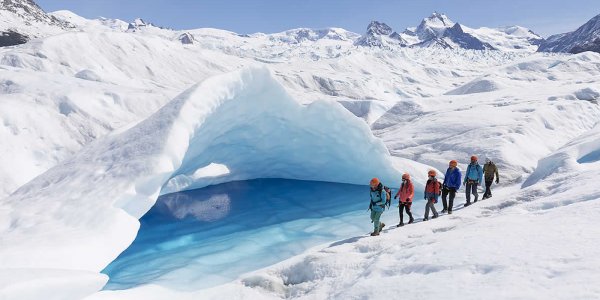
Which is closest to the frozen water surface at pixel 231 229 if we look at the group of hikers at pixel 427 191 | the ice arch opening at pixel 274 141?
the ice arch opening at pixel 274 141

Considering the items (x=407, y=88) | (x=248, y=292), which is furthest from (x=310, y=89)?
(x=248, y=292)

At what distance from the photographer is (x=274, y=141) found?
16469mm

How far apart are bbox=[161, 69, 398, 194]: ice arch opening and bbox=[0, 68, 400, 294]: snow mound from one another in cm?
4

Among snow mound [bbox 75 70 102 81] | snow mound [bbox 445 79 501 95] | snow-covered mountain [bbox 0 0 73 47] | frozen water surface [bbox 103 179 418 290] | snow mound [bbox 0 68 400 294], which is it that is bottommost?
frozen water surface [bbox 103 179 418 290]

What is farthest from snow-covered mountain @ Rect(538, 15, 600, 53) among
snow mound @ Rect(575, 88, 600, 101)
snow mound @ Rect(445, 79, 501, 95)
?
snow mound @ Rect(575, 88, 600, 101)

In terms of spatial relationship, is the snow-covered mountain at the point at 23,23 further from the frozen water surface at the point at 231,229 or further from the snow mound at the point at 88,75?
the frozen water surface at the point at 231,229

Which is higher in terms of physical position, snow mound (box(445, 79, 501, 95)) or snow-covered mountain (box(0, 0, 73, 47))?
snow-covered mountain (box(0, 0, 73, 47))

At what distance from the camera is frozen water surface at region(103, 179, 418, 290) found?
9117 mm

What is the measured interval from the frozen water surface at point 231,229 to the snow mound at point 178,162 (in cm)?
115

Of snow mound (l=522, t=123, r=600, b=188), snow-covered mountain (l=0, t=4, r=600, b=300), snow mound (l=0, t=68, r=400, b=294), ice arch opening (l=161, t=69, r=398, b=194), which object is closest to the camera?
snow-covered mountain (l=0, t=4, r=600, b=300)

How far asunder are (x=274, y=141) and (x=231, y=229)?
521 cm

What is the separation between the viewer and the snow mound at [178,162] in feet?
23.8

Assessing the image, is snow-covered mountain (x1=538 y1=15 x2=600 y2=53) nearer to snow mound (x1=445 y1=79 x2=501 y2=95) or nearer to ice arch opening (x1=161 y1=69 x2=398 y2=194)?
snow mound (x1=445 y1=79 x2=501 y2=95)

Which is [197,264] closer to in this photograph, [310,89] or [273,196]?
[273,196]
